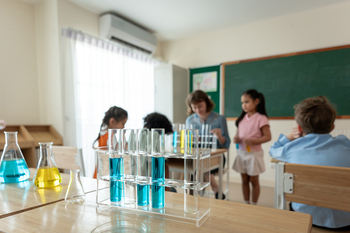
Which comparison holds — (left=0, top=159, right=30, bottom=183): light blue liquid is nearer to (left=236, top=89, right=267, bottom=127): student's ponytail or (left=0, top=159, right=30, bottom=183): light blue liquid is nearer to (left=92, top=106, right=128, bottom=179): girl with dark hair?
(left=92, top=106, right=128, bottom=179): girl with dark hair

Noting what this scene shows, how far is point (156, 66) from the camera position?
4.20 meters

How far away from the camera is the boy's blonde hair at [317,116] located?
1360 millimetres

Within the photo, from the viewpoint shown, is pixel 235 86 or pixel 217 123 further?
pixel 235 86

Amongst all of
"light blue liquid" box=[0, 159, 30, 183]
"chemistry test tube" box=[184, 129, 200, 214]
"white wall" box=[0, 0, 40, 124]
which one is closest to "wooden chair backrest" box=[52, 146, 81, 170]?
"light blue liquid" box=[0, 159, 30, 183]

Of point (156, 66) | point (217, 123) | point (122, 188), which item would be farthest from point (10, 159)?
point (156, 66)

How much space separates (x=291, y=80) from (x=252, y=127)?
56.9 inches

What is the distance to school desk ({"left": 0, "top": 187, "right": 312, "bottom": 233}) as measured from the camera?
0.59 metres

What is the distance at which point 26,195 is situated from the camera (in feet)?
2.91

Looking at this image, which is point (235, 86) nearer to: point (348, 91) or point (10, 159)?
point (348, 91)

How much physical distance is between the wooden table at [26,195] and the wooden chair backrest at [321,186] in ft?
2.71

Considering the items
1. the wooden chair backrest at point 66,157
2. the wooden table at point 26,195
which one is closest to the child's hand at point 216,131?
the wooden chair backrest at point 66,157

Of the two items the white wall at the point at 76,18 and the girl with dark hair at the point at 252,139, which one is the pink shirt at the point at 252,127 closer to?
the girl with dark hair at the point at 252,139

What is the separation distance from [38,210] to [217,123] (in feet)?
6.79

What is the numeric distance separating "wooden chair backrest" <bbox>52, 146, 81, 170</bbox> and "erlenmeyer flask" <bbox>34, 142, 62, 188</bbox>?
47 centimetres
